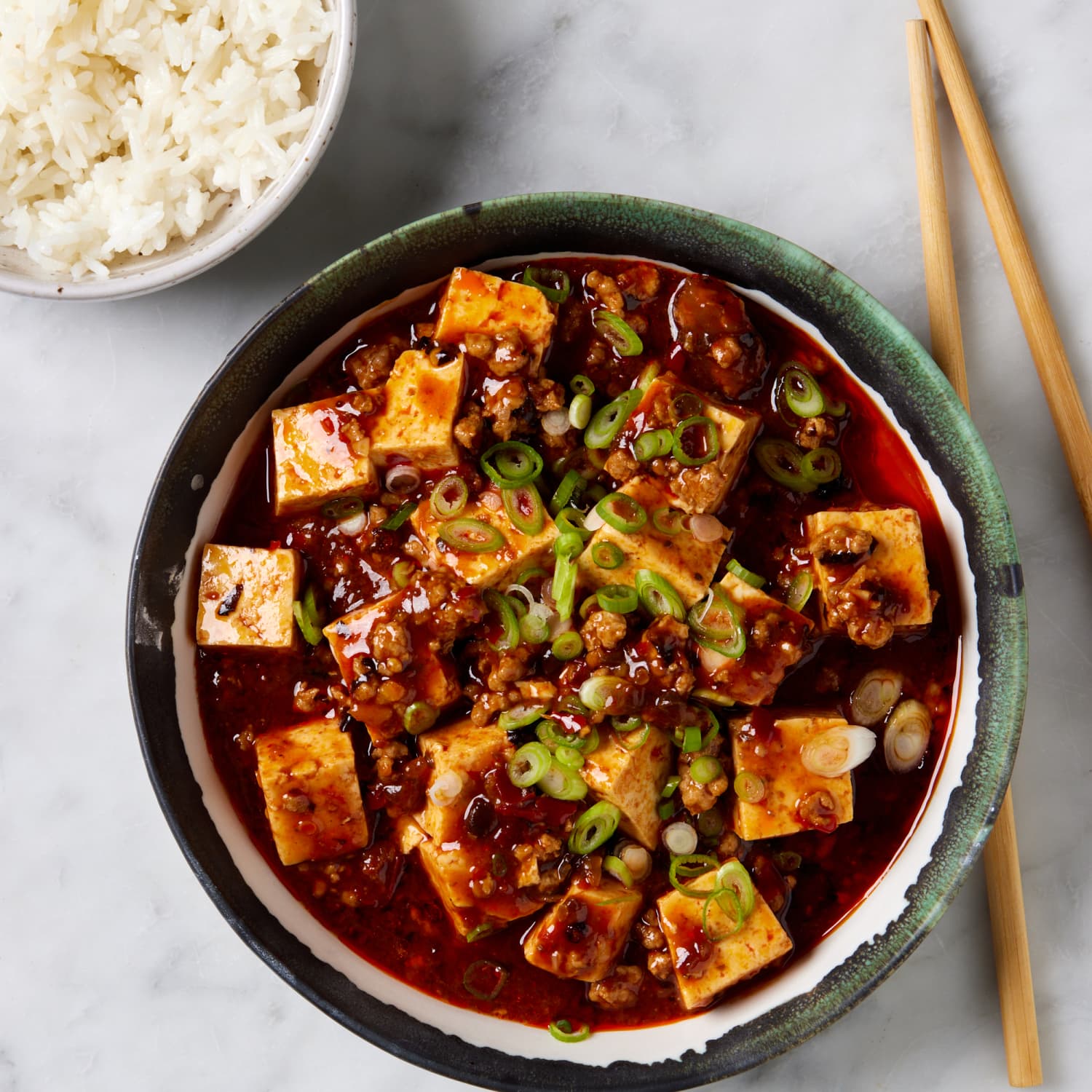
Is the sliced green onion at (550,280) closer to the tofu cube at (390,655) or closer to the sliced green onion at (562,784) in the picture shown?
the tofu cube at (390,655)

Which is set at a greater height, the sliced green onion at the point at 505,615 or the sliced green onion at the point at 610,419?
the sliced green onion at the point at 610,419

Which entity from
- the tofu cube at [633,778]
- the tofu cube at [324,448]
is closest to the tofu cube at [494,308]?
the tofu cube at [324,448]

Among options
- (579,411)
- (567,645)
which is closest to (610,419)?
(579,411)

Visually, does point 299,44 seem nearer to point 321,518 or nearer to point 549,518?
point 321,518

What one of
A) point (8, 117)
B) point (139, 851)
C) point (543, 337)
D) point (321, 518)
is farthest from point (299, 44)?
point (139, 851)

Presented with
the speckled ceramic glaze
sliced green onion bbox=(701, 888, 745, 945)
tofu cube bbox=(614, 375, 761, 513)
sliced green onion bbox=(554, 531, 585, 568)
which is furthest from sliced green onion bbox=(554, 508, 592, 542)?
sliced green onion bbox=(701, 888, 745, 945)

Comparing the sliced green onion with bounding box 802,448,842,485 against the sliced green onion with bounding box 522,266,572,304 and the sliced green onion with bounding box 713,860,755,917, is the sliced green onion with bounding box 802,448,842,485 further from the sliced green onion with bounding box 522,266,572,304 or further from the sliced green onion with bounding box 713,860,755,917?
the sliced green onion with bounding box 713,860,755,917
